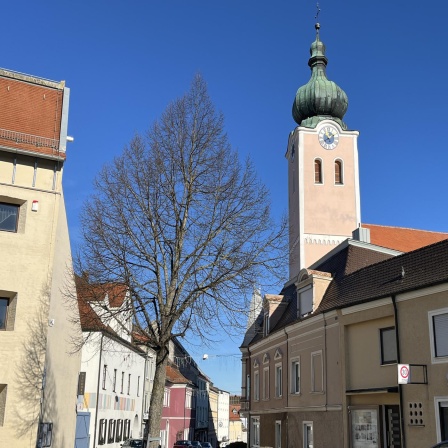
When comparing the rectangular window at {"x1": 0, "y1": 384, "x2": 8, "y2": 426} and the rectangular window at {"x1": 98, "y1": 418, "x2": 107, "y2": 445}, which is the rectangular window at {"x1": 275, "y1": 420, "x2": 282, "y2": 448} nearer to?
the rectangular window at {"x1": 98, "y1": 418, "x2": 107, "y2": 445}

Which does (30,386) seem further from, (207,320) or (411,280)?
(411,280)

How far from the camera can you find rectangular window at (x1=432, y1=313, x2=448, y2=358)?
17141mm

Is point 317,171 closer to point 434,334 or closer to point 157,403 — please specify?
point 434,334

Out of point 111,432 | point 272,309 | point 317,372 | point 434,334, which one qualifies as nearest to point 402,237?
point 272,309

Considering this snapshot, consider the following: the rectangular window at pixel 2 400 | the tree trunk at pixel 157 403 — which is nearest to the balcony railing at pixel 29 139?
the rectangular window at pixel 2 400

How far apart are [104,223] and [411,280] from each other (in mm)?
9860

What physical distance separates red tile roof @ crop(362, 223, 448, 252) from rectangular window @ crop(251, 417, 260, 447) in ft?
53.5

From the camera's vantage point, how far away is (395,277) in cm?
2006

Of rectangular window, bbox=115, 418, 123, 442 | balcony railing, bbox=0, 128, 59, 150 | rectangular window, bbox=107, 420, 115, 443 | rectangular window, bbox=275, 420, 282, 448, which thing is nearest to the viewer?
balcony railing, bbox=0, 128, 59, 150

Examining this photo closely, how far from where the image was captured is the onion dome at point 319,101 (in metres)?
53.3

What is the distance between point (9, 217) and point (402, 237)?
32.3m

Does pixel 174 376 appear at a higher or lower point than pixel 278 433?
higher

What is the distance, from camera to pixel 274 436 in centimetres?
2959

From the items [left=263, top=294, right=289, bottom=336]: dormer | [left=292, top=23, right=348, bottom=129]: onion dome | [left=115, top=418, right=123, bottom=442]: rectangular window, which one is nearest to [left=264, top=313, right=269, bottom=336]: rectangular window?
[left=263, top=294, right=289, bottom=336]: dormer
